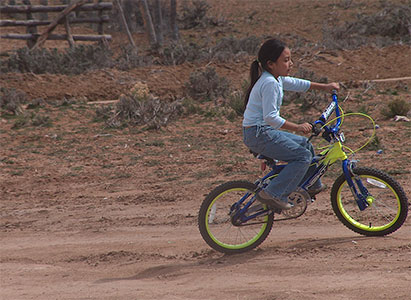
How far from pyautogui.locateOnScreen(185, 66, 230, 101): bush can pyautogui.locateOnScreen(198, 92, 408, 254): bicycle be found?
359 inches

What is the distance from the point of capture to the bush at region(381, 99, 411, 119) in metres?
11.3

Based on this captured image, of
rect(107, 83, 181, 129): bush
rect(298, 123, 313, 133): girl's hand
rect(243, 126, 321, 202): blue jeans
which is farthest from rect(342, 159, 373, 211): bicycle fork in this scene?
rect(107, 83, 181, 129): bush

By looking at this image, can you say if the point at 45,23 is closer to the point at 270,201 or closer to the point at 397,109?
the point at 397,109

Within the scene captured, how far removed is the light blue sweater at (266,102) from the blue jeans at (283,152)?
0.30 ft

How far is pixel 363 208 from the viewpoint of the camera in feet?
17.3

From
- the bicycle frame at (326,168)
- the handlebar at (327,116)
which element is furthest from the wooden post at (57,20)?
the handlebar at (327,116)

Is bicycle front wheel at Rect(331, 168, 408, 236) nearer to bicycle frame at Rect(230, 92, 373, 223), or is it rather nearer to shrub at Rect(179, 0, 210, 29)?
bicycle frame at Rect(230, 92, 373, 223)

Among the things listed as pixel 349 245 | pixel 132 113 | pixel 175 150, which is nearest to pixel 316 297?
pixel 349 245

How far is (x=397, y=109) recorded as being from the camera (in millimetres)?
11320

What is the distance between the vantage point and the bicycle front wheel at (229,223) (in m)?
5.18

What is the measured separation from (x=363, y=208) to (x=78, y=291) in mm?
2494

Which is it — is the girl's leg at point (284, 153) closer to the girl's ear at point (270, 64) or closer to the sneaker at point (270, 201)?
the sneaker at point (270, 201)

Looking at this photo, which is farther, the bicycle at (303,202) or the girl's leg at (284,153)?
the bicycle at (303,202)

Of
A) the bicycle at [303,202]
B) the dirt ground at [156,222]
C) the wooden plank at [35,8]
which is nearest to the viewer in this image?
the dirt ground at [156,222]
